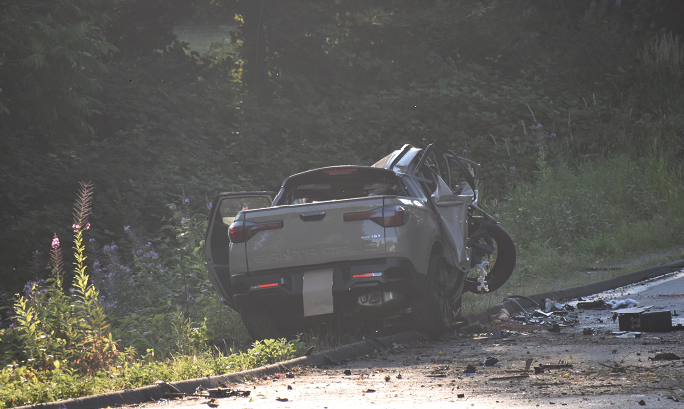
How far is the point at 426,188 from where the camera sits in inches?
393

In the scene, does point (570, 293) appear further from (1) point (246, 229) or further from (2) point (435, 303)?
(1) point (246, 229)

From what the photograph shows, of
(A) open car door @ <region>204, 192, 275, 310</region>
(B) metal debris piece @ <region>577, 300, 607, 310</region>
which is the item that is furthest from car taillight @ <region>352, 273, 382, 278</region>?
(B) metal debris piece @ <region>577, 300, 607, 310</region>

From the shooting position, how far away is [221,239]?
9.33 metres

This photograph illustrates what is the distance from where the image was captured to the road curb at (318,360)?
5.68m

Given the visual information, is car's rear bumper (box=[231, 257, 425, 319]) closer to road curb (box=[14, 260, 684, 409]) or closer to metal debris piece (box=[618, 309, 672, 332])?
road curb (box=[14, 260, 684, 409])

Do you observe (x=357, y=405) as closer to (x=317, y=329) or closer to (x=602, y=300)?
(x=317, y=329)

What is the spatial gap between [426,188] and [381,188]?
1.03 m

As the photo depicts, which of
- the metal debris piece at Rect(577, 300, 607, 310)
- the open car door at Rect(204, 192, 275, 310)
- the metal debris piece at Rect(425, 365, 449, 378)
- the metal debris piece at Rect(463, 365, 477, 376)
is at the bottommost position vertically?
the metal debris piece at Rect(577, 300, 607, 310)

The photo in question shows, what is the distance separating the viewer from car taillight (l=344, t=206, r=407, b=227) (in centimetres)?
812

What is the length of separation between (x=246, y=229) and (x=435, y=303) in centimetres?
203

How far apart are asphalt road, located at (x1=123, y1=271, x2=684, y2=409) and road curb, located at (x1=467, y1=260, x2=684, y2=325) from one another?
3.49 ft

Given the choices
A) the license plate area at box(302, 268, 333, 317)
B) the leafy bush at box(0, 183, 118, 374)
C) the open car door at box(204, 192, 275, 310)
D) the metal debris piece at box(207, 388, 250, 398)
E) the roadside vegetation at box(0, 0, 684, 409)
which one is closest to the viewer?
the metal debris piece at box(207, 388, 250, 398)

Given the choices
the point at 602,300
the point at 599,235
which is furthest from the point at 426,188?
the point at 599,235

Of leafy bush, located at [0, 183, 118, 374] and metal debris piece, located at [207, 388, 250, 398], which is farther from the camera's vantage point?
leafy bush, located at [0, 183, 118, 374]
